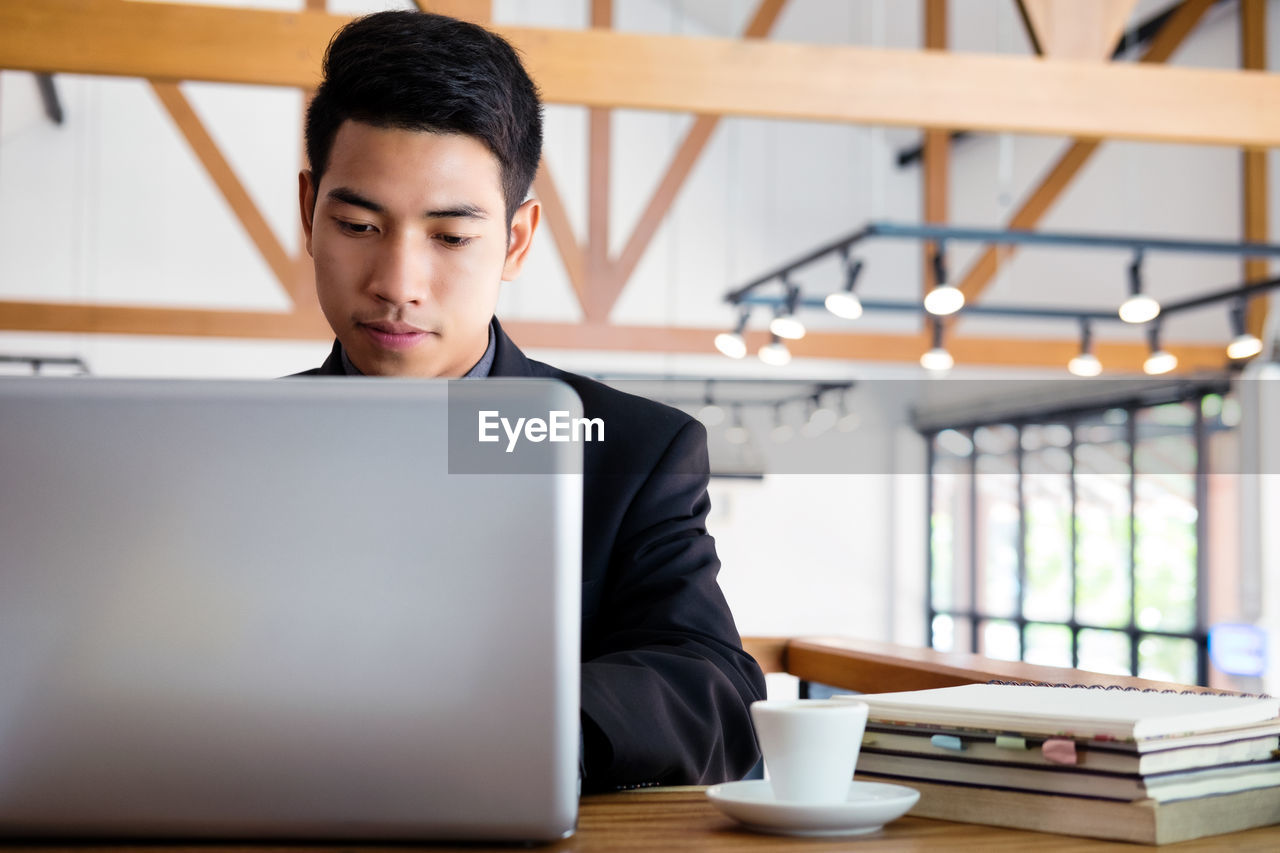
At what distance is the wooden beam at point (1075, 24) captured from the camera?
324cm

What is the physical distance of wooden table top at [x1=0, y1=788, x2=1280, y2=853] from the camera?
2.31 ft

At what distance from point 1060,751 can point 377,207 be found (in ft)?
2.25

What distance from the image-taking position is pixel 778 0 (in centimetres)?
564

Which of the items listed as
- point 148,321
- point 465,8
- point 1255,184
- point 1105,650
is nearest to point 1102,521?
point 1105,650

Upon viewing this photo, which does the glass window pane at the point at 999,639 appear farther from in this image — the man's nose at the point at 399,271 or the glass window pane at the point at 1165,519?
the man's nose at the point at 399,271

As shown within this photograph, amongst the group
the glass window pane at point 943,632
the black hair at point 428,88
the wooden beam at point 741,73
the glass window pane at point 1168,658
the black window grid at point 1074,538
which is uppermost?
the wooden beam at point 741,73

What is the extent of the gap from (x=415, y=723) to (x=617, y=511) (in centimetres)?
55

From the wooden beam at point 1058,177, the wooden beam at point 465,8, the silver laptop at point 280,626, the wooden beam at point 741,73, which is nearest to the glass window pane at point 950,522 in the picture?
the wooden beam at point 1058,177

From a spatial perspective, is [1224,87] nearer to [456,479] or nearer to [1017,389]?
[456,479]

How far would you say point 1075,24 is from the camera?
325 centimetres

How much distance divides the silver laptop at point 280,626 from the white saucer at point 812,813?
105 millimetres

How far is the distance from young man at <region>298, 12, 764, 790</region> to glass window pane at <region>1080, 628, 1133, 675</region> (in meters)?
6.97

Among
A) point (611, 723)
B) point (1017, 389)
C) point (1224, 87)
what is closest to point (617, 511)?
point (611, 723)

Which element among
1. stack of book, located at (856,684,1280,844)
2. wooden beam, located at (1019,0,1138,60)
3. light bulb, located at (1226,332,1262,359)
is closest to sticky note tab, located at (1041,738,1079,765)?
stack of book, located at (856,684,1280,844)
